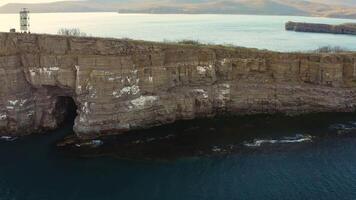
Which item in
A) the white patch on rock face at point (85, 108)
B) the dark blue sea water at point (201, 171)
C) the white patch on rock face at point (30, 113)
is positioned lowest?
the dark blue sea water at point (201, 171)

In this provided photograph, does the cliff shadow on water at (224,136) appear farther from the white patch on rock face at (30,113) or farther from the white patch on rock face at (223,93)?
the white patch on rock face at (30,113)

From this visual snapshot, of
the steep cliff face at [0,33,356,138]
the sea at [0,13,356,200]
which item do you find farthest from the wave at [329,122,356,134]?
the steep cliff face at [0,33,356,138]

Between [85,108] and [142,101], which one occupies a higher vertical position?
[142,101]

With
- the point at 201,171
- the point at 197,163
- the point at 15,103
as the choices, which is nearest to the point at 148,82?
the point at 197,163

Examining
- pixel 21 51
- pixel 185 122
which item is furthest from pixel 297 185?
pixel 21 51

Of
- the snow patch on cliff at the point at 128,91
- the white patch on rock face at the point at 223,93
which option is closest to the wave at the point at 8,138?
the snow patch on cliff at the point at 128,91

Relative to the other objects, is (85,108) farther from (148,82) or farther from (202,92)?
(202,92)

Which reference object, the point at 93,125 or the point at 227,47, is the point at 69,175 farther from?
the point at 227,47

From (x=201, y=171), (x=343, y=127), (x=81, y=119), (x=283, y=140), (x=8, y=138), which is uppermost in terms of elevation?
(x=81, y=119)
